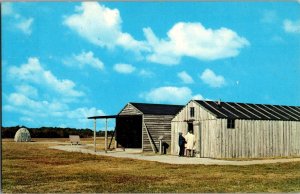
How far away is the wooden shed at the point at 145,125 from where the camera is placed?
114 ft

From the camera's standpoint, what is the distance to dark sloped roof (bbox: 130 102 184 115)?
35.8 m

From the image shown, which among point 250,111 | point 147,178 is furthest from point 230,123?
point 147,178

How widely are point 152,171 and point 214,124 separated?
925 centimetres

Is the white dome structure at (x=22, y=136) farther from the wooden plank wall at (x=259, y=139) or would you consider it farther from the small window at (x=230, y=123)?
the small window at (x=230, y=123)

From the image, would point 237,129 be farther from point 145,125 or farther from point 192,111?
point 145,125

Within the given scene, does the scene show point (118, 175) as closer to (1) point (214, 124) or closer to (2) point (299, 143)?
(1) point (214, 124)

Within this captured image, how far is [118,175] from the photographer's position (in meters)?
18.4

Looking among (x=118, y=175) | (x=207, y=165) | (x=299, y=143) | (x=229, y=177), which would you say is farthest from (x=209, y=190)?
(x=299, y=143)

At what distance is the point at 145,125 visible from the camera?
3478 cm

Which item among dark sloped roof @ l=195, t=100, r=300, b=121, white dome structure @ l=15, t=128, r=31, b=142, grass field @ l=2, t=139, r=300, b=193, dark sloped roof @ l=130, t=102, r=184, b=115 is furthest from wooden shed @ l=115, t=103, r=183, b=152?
white dome structure @ l=15, t=128, r=31, b=142

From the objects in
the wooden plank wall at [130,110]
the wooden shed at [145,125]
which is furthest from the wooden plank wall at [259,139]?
the wooden plank wall at [130,110]

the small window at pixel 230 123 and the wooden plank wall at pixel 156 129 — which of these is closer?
the small window at pixel 230 123

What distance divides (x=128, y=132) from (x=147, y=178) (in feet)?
75.6

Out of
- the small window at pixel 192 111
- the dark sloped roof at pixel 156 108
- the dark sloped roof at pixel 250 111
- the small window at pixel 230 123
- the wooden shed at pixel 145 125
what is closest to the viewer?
the small window at pixel 230 123
